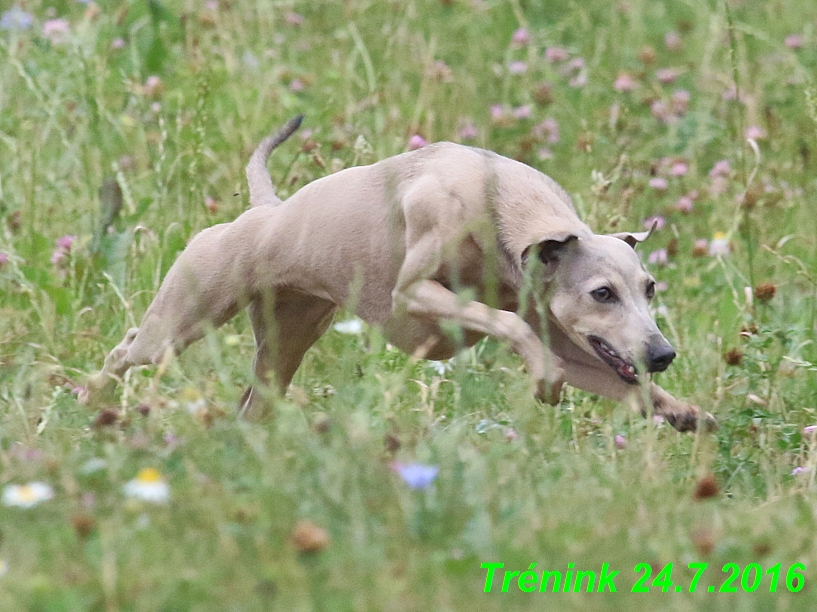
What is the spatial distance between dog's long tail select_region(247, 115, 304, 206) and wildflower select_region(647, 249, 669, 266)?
1.67 m

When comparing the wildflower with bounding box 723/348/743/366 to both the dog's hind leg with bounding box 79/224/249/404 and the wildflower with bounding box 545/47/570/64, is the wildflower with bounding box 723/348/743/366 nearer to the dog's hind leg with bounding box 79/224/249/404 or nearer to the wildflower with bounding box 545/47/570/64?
the dog's hind leg with bounding box 79/224/249/404

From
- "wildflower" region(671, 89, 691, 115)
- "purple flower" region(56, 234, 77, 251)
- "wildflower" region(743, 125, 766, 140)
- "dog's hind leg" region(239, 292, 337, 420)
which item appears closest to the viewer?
"dog's hind leg" region(239, 292, 337, 420)

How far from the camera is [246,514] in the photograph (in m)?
2.85

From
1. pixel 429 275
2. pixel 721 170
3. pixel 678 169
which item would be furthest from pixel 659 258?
pixel 429 275

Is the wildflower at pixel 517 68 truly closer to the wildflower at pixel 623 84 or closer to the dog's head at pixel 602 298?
the wildflower at pixel 623 84

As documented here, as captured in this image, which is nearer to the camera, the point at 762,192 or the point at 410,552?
the point at 410,552

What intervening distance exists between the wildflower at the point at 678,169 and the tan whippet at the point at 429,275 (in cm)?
217

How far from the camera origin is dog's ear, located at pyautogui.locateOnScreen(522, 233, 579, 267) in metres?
4.28

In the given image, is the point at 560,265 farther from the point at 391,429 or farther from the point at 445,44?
the point at 445,44

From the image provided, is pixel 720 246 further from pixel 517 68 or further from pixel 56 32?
pixel 56 32

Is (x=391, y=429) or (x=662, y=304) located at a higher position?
(x=391, y=429)

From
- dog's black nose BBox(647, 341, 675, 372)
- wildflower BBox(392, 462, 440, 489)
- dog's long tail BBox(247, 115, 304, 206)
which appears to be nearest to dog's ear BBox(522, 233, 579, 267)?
dog's black nose BBox(647, 341, 675, 372)

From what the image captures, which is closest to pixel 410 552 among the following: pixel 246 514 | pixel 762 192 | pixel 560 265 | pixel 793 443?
pixel 246 514

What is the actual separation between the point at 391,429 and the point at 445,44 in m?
5.21
